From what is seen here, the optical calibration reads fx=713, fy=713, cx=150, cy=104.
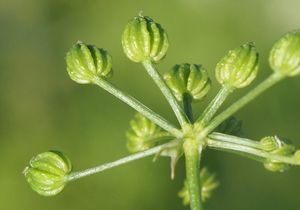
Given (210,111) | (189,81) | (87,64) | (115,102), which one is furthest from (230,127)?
(115,102)

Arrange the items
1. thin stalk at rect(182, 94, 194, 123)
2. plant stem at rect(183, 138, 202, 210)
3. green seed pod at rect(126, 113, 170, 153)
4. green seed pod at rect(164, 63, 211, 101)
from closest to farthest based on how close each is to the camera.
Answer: plant stem at rect(183, 138, 202, 210) → thin stalk at rect(182, 94, 194, 123) → green seed pod at rect(164, 63, 211, 101) → green seed pod at rect(126, 113, 170, 153)

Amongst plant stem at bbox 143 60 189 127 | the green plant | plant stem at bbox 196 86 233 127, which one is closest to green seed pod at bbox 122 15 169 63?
the green plant

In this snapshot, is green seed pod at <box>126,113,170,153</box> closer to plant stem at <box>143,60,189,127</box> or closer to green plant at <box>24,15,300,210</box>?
green plant at <box>24,15,300,210</box>

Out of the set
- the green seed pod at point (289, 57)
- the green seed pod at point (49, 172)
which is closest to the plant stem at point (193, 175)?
the green seed pod at point (289, 57)

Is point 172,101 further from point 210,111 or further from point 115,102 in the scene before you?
point 115,102

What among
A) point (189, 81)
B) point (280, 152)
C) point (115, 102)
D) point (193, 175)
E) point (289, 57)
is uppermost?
point (115, 102)

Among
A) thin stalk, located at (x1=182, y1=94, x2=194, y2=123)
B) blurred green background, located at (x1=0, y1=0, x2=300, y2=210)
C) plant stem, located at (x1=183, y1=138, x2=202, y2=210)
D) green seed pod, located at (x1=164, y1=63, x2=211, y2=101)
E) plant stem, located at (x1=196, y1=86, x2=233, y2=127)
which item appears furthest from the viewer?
blurred green background, located at (x1=0, y1=0, x2=300, y2=210)

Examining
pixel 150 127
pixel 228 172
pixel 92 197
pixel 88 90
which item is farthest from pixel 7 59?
pixel 150 127
